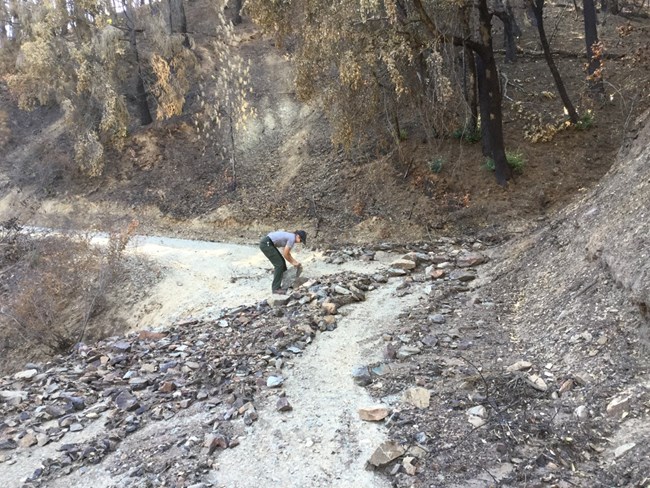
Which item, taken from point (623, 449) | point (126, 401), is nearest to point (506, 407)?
point (623, 449)

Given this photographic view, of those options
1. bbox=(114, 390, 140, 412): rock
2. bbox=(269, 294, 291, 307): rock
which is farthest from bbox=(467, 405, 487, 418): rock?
bbox=(269, 294, 291, 307): rock

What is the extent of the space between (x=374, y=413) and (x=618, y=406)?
2166mm

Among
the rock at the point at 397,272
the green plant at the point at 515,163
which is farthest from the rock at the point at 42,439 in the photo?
the green plant at the point at 515,163

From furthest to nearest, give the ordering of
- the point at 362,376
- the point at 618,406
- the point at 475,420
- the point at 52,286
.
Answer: the point at 52,286, the point at 362,376, the point at 475,420, the point at 618,406

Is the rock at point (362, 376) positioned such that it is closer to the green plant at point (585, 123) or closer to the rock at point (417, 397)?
the rock at point (417, 397)

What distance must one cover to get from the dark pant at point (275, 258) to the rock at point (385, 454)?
5.93 meters

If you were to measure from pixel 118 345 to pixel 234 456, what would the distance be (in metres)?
4.22

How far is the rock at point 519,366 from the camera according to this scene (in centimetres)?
536

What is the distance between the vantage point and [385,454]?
4.48 m

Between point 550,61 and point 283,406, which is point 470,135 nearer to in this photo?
point 550,61

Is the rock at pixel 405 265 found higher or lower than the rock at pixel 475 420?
higher

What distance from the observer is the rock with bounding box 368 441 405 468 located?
4449mm

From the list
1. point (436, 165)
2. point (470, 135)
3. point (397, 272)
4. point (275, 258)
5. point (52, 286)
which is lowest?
point (397, 272)

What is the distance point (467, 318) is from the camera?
7156mm
